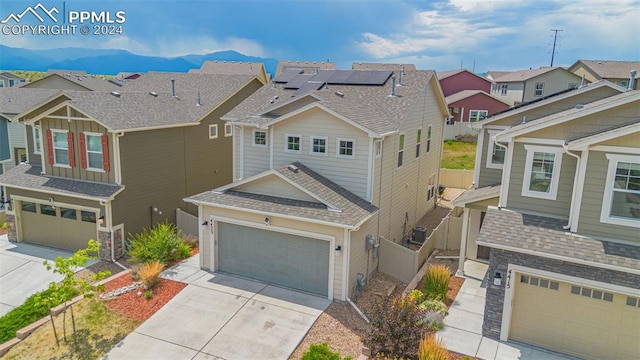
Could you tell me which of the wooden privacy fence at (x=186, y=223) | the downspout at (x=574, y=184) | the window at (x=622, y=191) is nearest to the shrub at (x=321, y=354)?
the downspout at (x=574, y=184)

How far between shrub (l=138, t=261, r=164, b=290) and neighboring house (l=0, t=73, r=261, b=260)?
3.11m

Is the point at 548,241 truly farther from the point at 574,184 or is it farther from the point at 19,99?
the point at 19,99

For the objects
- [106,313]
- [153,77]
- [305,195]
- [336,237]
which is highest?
[153,77]

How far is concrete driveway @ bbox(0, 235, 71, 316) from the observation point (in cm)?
1383

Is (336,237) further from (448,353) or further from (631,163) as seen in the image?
(631,163)

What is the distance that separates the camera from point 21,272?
1528 cm

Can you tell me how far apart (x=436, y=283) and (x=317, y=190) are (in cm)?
470

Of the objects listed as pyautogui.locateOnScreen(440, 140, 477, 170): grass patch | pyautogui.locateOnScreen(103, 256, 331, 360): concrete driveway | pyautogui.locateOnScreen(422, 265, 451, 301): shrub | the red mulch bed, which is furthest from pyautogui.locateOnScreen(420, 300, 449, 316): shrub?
pyautogui.locateOnScreen(440, 140, 477, 170): grass patch

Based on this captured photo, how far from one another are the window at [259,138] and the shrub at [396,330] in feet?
28.0

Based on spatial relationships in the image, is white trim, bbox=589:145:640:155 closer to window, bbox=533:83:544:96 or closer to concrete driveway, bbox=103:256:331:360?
concrete driveway, bbox=103:256:331:360

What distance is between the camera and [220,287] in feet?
44.4

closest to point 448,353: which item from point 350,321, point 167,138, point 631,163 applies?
point 350,321

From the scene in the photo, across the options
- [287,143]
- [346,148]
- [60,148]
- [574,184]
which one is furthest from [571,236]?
[60,148]

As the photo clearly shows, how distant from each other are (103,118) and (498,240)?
46.5ft
